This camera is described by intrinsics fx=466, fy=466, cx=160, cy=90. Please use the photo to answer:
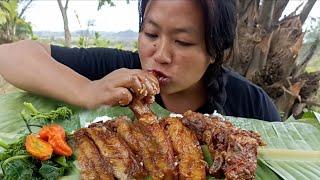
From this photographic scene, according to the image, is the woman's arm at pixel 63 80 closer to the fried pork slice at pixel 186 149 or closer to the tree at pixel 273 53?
the fried pork slice at pixel 186 149

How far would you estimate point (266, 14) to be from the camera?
3443 mm

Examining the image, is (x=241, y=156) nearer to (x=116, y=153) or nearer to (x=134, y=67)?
(x=116, y=153)

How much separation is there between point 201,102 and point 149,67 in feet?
1.42

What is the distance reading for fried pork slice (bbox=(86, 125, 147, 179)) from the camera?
1013 mm

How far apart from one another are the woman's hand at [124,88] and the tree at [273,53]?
2085 mm

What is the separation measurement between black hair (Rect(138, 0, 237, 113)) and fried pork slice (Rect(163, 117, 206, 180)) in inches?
19.7

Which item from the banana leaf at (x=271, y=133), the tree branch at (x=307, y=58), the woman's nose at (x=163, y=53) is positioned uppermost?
the woman's nose at (x=163, y=53)

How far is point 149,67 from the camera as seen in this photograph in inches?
58.0

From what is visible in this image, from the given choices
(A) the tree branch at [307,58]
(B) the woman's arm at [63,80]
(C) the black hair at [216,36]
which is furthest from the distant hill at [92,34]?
(B) the woman's arm at [63,80]

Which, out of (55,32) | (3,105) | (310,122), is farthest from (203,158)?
(55,32)

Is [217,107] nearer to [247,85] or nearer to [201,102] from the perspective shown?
[201,102]

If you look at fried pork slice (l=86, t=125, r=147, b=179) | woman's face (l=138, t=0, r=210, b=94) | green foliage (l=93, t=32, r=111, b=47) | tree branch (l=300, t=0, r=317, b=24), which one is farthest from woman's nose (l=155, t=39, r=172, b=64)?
green foliage (l=93, t=32, r=111, b=47)

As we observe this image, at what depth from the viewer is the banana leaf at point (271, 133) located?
1135 millimetres

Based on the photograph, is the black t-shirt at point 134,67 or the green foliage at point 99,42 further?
the green foliage at point 99,42
